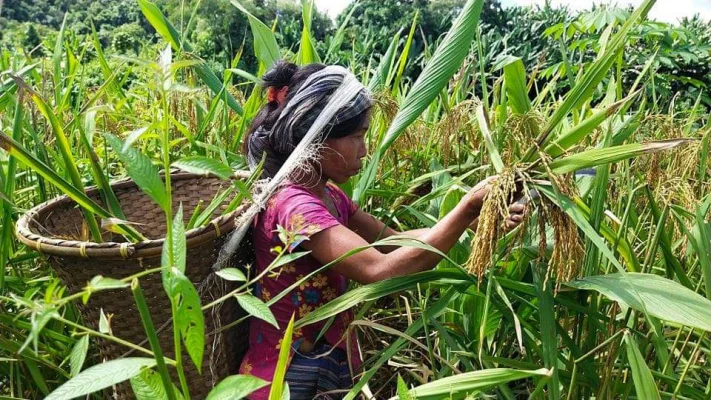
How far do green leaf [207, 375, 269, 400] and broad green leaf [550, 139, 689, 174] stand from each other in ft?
1.39

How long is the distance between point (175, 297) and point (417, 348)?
34.2 inches

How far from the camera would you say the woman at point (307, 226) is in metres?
1.13

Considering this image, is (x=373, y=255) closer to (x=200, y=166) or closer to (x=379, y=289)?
(x=379, y=289)

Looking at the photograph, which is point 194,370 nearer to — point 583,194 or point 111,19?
point 583,194

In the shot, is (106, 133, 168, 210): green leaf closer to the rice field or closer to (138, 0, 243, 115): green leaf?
the rice field

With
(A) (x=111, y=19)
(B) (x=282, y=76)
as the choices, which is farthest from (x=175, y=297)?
(A) (x=111, y=19)

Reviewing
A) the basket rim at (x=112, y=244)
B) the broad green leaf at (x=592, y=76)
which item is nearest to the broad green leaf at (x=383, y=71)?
the basket rim at (x=112, y=244)

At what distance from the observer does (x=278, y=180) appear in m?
1.16

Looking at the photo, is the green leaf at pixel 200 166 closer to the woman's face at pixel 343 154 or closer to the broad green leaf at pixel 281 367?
the broad green leaf at pixel 281 367

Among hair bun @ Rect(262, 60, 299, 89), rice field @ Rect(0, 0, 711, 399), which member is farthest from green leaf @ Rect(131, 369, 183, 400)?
hair bun @ Rect(262, 60, 299, 89)

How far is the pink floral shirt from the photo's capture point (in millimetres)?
1173

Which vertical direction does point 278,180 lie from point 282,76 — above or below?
below

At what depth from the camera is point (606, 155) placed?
80 cm

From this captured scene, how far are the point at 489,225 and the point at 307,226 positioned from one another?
414 mm
